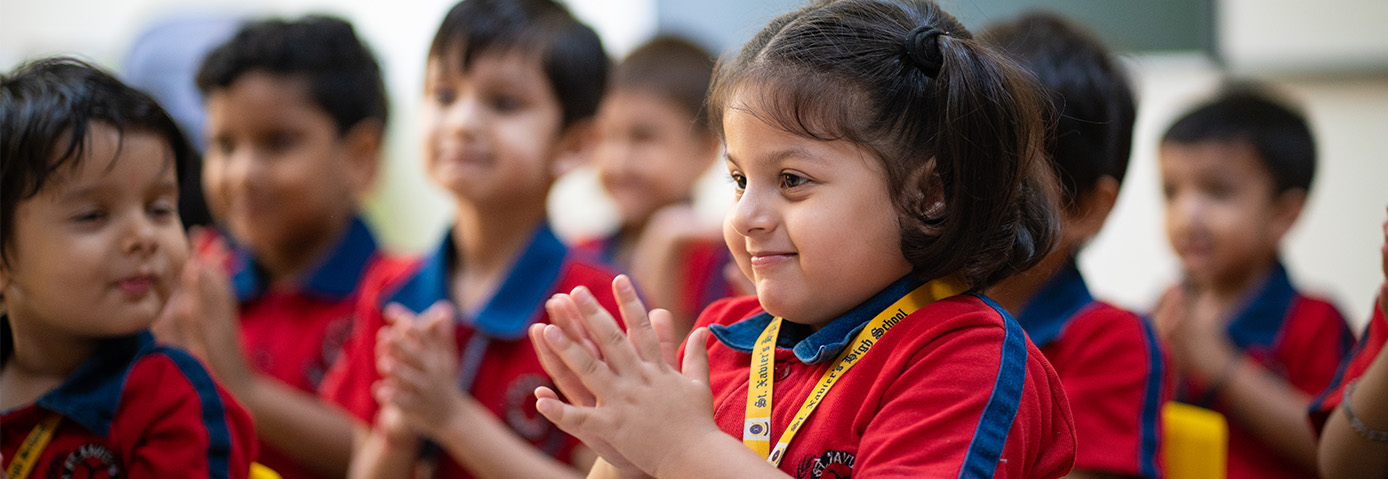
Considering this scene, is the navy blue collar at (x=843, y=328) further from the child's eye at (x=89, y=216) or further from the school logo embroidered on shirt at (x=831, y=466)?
the child's eye at (x=89, y=216)

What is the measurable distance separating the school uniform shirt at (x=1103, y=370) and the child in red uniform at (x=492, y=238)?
65 centimetres

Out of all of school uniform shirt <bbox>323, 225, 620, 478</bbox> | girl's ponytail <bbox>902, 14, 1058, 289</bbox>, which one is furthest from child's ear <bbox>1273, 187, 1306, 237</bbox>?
girl's ponytail <bbox>902, 14, 1058, 289</bbox>

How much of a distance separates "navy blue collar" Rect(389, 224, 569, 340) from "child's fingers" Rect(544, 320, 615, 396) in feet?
2.52

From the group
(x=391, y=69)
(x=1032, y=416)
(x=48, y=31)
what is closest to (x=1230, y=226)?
(x=1032, y=416)

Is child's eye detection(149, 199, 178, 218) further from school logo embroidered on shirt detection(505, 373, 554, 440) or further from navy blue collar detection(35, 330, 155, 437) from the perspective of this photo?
school logo embroidered on shirt detection(505, 373, 554, 440)

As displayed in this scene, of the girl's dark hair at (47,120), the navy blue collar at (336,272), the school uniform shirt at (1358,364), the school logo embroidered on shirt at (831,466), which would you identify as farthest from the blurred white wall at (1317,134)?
the school logo embroidered on shirt at (831,466)

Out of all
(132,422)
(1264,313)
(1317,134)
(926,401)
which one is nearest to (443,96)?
(132,422)

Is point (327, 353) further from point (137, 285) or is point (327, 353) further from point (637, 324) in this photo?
point (637, 324)

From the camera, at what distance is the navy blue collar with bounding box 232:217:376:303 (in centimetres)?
204

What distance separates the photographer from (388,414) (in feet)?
5.08

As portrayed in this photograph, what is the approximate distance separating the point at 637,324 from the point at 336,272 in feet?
4.37

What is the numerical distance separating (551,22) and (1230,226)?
4.38ft

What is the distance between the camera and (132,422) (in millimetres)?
1091

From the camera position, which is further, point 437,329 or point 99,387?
point 437,329
